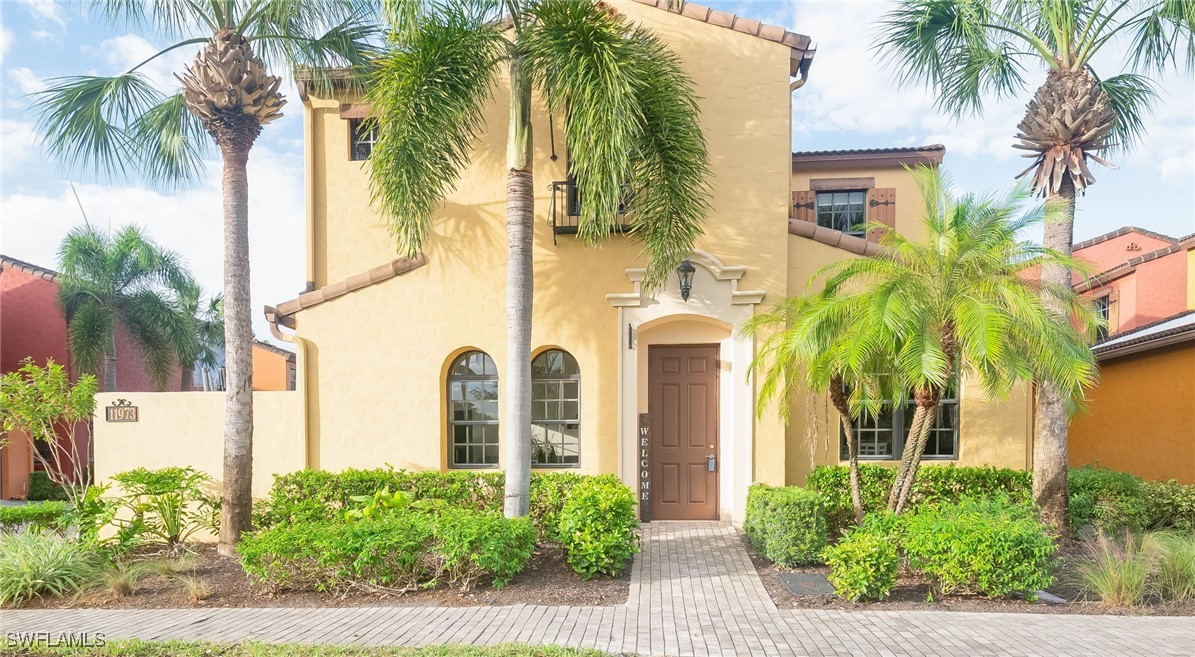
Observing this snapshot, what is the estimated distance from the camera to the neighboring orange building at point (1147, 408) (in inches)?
399

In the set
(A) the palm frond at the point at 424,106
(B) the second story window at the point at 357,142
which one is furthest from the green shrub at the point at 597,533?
(B) the second story window at the point at 357,142

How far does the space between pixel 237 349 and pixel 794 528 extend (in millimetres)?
7432

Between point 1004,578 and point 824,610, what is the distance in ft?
5.85

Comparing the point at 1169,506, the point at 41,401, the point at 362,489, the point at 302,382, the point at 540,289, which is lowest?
the point at 1169,506

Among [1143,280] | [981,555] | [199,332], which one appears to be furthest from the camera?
[199,332]

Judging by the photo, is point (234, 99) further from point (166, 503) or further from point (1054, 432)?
point (1054, 432)

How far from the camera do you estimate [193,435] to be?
941cm

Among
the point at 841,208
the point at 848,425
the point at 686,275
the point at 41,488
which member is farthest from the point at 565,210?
the point at 41,488

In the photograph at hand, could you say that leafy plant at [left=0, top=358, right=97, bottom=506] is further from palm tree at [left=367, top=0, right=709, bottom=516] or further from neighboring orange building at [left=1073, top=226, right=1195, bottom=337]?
neighboring orange building at [left=1073, top=226, right=1195, bottom=337]

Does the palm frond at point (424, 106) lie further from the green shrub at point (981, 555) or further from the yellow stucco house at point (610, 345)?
the green shrub at point (981, 555)

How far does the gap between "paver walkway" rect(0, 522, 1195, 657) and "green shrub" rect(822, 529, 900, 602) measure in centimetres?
27

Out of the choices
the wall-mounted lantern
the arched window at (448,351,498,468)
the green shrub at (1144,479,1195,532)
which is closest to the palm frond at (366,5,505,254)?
the arched window at (448,351,498,468)

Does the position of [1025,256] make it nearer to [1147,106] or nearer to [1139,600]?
[1139,600]

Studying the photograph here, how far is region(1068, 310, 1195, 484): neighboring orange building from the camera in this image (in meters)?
10.1
